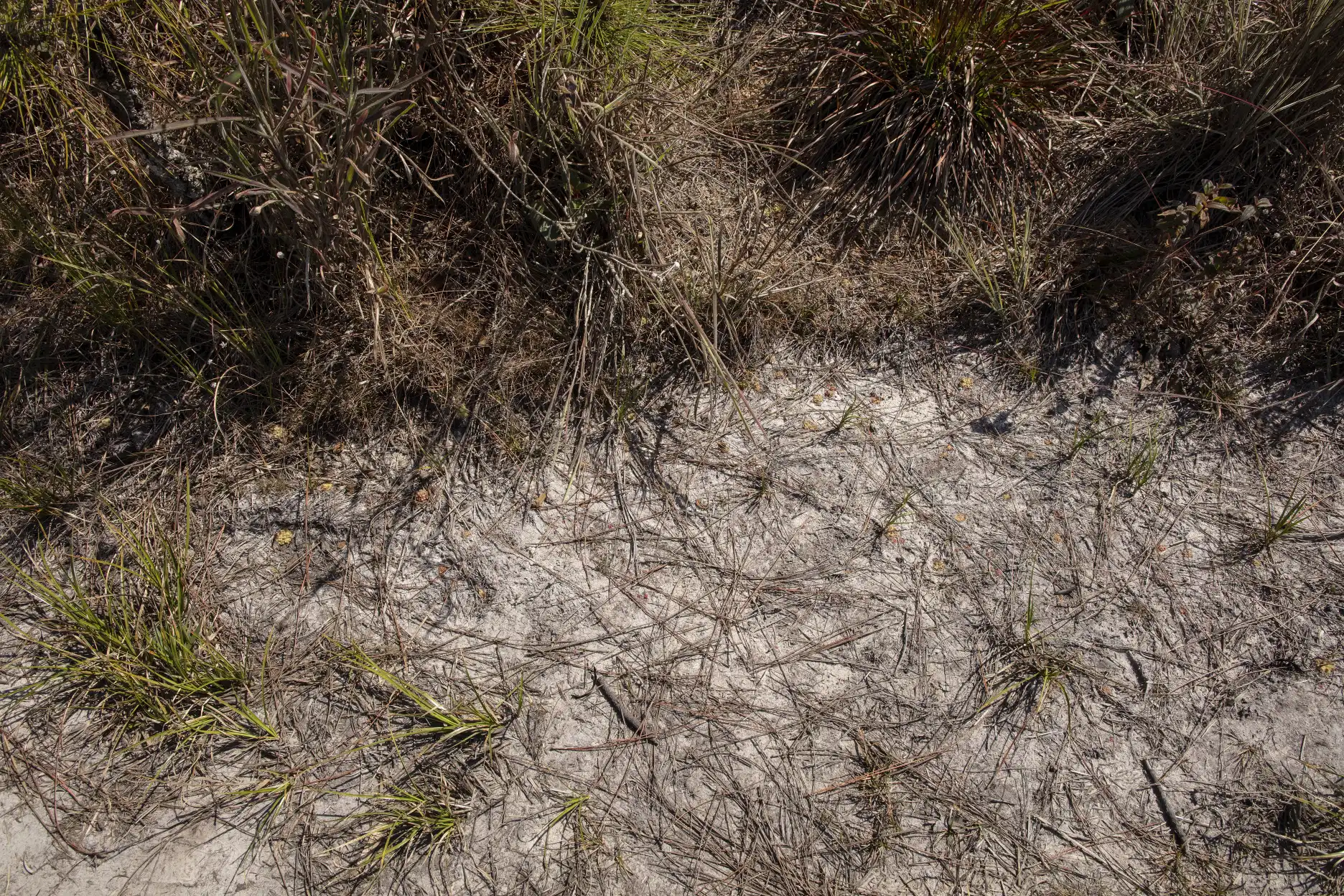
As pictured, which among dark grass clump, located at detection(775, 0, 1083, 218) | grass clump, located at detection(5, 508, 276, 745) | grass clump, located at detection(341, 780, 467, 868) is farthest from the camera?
dark grass clump, located at detection(775, 0, 1083, 218)

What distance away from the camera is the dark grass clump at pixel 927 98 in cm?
269

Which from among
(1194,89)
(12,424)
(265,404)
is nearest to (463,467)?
(265,404)

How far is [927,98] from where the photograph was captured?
2.70m

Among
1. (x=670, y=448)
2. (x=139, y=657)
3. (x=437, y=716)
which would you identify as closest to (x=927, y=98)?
(x=670, y=448)

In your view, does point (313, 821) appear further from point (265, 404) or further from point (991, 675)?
point (991, 675)

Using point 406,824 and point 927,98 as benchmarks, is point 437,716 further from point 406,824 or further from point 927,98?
point 927,98

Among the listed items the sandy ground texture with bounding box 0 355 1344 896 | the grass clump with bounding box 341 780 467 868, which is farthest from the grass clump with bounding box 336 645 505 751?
the grass clump with bounding box 341 780 467 868

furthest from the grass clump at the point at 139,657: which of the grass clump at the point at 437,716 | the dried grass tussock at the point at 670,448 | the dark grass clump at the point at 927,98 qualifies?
the dark grass clump at the point at 927,98

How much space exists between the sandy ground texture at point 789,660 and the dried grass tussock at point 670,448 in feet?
0.04

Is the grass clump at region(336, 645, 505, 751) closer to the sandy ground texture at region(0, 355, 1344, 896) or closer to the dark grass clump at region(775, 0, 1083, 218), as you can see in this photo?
the sandy ground texture at region(0, 355, 1344, 896)

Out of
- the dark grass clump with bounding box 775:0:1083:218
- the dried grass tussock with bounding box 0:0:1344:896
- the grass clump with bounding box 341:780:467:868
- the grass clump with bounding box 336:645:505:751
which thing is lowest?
the grass clump with bounding box 341:780:467:868

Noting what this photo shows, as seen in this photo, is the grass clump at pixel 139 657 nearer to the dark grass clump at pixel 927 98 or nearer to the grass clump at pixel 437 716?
the grass clump at pixel 437 716

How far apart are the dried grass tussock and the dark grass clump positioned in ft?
0.06

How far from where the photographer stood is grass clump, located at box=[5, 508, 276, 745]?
87.7 inches
